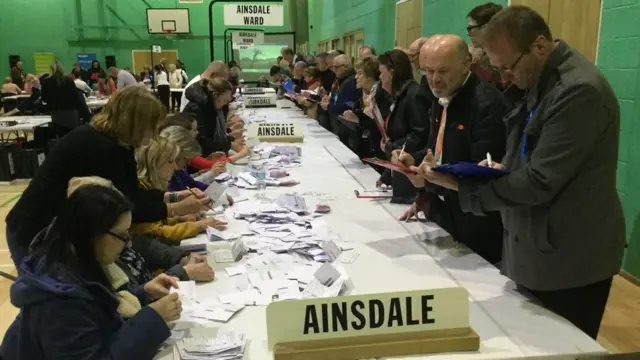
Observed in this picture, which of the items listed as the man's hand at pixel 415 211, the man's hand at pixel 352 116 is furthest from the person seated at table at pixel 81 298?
the man's hand at pixel 352 116

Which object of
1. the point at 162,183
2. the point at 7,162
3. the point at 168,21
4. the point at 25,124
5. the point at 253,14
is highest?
the point at 168,21

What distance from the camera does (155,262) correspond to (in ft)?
6.49

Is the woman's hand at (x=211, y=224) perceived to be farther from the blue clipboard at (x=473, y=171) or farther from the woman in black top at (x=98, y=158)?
the blue clipboard at (x=473, y=171)

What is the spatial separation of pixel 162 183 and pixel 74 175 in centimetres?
46

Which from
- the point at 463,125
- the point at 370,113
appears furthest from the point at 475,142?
the point at 370,113

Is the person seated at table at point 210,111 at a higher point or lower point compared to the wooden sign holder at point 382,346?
higher

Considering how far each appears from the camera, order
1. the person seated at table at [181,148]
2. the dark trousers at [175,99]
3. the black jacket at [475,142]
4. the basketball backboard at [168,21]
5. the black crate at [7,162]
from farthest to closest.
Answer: the basketball backboard at [168,21], the dark trousers at [175,99], the black crate at [7,162], the person seated at table at [181,148], the black jacket at [475,142]

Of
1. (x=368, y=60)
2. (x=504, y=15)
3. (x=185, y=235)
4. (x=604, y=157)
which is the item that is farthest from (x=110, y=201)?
(x=368, y=60)

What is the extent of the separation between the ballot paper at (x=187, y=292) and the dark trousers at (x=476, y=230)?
3.35ft

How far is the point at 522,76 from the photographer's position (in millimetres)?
1616

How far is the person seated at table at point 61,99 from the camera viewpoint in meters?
7.30

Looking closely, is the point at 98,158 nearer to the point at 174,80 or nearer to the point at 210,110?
the point at 210,110

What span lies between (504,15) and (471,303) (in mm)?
813

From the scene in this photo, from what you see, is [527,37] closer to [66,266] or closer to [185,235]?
[66,266]
